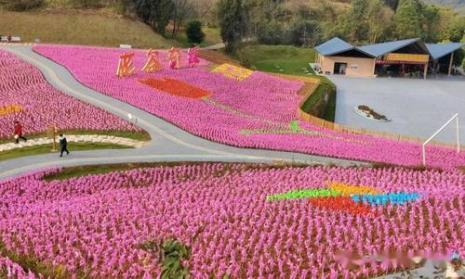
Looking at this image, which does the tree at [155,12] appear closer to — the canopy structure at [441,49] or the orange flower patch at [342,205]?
the canopy structure at [441,49]

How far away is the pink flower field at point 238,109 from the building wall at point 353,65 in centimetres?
2290

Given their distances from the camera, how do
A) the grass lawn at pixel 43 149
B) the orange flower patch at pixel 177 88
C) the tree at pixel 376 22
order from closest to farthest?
the grass lawn at pixel 43 149 < the orange flower patch at pixel 177 88 < the tree at pixel 376 22

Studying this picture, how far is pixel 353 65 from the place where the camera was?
76.0m

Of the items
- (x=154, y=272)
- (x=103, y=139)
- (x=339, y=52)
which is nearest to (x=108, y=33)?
(x=339, y=52)

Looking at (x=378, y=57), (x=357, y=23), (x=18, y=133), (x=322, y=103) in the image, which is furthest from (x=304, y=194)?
(x=357, y=23)

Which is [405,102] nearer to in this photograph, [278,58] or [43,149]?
[278,58]

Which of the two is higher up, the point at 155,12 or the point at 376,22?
the point at 155,12

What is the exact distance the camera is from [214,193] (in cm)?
2039

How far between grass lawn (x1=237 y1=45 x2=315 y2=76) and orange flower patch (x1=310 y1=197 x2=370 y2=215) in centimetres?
5685

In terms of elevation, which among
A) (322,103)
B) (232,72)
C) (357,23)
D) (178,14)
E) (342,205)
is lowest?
(322,103)

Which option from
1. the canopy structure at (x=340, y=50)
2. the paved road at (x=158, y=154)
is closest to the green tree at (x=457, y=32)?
the canopy structure at (x=340, y=50)

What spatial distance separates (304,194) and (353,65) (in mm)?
59267

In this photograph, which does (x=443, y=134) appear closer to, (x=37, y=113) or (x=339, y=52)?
(x=37, y=113)

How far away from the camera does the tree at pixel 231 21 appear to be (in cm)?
7819
